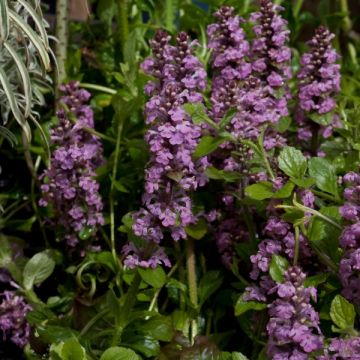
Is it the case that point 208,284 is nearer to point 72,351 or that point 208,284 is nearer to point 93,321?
point 93,321

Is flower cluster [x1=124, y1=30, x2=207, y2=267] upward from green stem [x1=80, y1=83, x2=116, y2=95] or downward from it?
downward

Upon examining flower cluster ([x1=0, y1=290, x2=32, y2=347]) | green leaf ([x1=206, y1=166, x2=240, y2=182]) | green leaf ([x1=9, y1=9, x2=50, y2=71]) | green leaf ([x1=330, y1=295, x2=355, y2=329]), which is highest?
green leaf ([x1=9, y1=9, x2=50, y2=71])

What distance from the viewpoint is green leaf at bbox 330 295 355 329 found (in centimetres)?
114

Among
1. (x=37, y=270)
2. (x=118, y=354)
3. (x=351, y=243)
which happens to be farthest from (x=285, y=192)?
(x=37, y=270)

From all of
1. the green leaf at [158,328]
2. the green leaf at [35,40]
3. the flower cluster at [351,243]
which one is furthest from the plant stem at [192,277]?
the green leaf at [35,40]

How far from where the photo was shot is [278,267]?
1.24 m

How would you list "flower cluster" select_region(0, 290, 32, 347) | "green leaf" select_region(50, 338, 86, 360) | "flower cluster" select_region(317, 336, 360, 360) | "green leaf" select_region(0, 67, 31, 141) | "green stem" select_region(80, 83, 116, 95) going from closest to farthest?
"flower cluster" select_region(317, 336, 360, 360)
"green leaf" select_region(50, 338, 86, 360)
"green leaf" select_region(0, 67, 31, 141)
"flower cluster" select_region(0, 290, 32, 347)
"green stem" select_region(80, 83, 116, 95)

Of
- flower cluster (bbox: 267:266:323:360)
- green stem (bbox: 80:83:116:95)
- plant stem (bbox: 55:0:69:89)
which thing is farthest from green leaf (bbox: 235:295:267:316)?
plant stem (bbox: 55:0:69:89)

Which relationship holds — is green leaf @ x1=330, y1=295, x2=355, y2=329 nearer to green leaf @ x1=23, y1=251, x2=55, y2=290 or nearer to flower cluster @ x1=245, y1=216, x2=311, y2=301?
flower cluster @ x1=245, y1=216, x2=311, y2=301

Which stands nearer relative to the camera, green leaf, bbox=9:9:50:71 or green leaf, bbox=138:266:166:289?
green leaf, bbox=138:266:166:289

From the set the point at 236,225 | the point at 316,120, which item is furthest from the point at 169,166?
the point at 316,120

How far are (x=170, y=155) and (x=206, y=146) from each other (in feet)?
0.27

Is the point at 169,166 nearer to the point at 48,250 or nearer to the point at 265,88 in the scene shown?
the point at 265,88

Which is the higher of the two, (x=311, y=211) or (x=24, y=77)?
(x=24, y=77)
